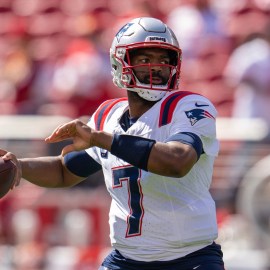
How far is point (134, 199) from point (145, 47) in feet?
2.20

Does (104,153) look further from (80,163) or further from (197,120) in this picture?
(197,120)

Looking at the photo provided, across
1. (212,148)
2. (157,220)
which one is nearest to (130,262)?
(157,220)

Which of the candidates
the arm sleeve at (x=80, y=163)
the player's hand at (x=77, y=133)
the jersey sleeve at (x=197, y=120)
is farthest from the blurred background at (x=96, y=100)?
the player's hand at (x=77, y=133)

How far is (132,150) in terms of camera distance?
12.9ft

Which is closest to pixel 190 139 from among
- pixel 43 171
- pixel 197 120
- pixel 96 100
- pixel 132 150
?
pixel 197 120

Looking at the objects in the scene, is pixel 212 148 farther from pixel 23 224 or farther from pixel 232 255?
pixel 23 224

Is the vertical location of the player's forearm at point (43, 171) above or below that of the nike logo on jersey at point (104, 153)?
below

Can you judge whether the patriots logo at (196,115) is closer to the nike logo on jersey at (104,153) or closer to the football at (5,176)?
the nike logo on jersey at (104,153)

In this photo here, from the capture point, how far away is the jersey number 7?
4.21 meters

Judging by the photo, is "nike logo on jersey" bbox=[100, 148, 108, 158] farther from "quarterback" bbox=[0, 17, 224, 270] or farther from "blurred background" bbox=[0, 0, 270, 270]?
"blurred background" bbox=[0, 0, 270, 270]

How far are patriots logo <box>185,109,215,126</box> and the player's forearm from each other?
85 cm

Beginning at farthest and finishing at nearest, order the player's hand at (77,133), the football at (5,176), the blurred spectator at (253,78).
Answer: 1. the blurred spectator at (253,78)
2. the football at (5,176)
3. the player's hand at (77,133)

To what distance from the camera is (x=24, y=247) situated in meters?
7.80

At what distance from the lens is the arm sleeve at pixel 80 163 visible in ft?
15.2
